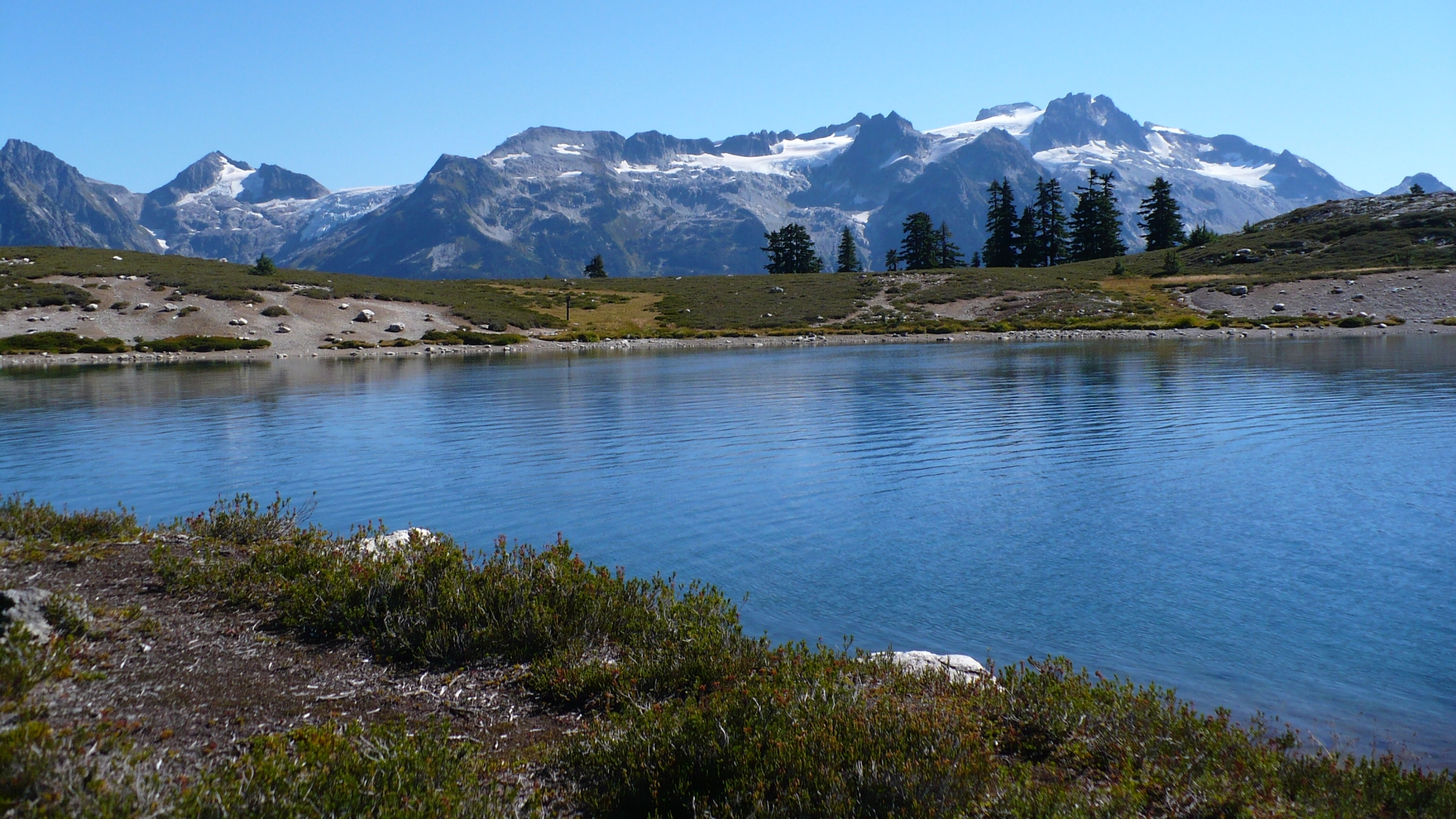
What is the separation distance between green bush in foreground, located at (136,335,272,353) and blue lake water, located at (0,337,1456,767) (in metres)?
33.0

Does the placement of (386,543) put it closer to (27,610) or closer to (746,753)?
(27,610)

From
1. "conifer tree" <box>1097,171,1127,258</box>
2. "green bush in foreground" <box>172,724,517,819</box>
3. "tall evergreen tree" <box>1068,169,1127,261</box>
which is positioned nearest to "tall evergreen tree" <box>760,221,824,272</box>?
"tall evergreen tree" <box>1068,169,1127,261</box>

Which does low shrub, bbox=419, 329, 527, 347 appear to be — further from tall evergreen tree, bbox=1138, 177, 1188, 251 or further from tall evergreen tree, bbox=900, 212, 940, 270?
tall evergreen tree, bbox=1138, 177, 1188, 251

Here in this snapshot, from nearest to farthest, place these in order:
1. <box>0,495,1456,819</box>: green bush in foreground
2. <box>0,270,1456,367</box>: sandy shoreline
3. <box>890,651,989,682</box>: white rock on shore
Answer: <box>0,495,1456,819</box>: green bush in foreground, <box>890,651,989,682</box>: white rock on shore, <box>0,270,1456,367</box>: sandy shoreline

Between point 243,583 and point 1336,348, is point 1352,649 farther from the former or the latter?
point 1336,348

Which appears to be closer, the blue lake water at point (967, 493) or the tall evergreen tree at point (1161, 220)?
the blue lake water at point (967, 493)

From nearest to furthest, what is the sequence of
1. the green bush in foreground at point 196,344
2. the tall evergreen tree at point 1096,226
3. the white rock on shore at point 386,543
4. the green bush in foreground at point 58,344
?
the white rock on shore at point 386,543, the green bush in foreground at point 58,344, the green bush in foreground at point 196,344, the tall evergreen tree at point 1096,226

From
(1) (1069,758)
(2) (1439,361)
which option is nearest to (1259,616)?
(1) (1069,758)

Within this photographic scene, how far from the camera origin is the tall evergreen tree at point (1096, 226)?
131 meters

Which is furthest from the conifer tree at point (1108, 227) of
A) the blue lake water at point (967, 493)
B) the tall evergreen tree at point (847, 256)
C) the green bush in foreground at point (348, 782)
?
the green bush in foreground at point (348, 782)

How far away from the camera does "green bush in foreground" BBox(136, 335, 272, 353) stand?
72.2m

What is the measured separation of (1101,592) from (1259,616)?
1.88 m

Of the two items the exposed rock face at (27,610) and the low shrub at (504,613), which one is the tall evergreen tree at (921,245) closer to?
the low shrub at (504,613)

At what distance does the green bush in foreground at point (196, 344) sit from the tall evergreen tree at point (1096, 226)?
108378 millimetres
